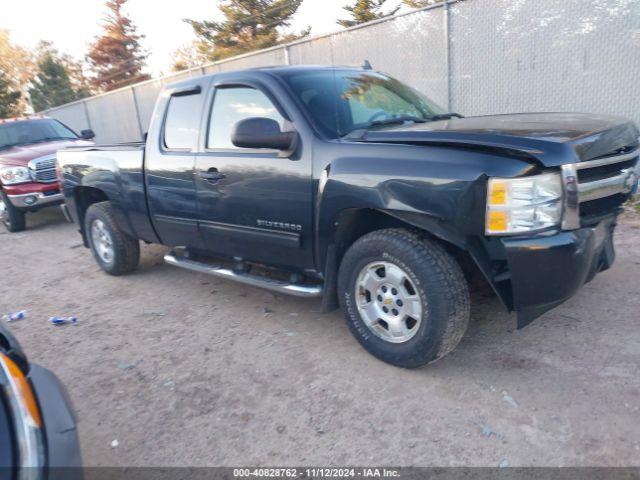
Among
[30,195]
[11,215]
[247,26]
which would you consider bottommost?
[11,215]

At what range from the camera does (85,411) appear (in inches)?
121

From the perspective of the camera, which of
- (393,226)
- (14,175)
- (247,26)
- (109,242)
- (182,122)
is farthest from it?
(247,26)

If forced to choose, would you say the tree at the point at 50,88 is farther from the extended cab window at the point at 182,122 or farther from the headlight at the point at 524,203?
the headlight at the point at 524,203

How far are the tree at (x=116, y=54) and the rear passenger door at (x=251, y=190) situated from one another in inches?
1746

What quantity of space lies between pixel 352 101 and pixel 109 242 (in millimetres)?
3109

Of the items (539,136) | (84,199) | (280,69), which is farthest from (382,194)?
(84,199)

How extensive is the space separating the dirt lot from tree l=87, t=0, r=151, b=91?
147 feet

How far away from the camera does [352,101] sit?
3732 mm

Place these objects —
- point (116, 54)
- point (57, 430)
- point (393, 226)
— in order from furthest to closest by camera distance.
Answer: point (116, 54)
point (393, 226)
point (57, 430)

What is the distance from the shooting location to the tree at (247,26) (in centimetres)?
2839

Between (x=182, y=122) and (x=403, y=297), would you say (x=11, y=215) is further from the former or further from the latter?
(x=403, y=297)

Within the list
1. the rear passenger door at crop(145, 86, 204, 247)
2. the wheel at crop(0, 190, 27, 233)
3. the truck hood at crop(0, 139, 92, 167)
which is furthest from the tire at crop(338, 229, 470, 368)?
the wheel at crop(0, 190, 27, 233)

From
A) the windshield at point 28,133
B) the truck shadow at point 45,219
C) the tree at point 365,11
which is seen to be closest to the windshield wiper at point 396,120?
the truck shadow at point 45,219

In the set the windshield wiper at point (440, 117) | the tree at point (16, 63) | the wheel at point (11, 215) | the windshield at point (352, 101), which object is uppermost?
the tree at point (16, 63)
